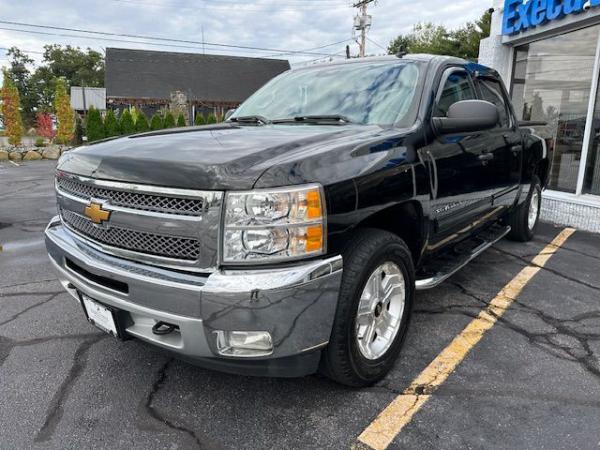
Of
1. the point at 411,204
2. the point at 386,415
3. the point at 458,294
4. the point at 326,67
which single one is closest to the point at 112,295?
the point at 386,415

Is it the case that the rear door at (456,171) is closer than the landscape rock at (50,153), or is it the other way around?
the rear door at (456,171)

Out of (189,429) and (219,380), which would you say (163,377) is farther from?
(189,429)

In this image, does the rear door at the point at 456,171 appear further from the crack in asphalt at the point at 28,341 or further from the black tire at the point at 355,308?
the crack in asphalt at the point at 28,341

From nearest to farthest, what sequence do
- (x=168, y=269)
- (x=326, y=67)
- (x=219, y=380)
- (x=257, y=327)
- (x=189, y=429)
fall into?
(x=257, y=327), (x=168, y=269), (x=189, y=429), (x=219, y=380), (x=326, y=67)

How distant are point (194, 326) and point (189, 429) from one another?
0.65 metres

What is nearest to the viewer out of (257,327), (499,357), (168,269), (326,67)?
(257,327)

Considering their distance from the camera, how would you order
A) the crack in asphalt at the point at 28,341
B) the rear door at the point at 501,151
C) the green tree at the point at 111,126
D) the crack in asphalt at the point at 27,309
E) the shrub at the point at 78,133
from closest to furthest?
the crack in asphalt at the point at 28,341 < the crack in asphalt at the point at 27,309 < the rear door at the point at 501,151 < the green tree at the point at 111,126 < the shrub at the point at 78,133

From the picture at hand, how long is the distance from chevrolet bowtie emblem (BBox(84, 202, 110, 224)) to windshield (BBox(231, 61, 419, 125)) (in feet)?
5.03

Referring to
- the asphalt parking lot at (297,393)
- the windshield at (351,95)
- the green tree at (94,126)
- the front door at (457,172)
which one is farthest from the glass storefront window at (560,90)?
the green tree at (94,126)

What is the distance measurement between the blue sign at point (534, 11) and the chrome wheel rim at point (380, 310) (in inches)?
232

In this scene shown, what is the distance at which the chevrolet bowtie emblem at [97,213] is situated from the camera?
2356 millimetres

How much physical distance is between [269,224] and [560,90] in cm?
782

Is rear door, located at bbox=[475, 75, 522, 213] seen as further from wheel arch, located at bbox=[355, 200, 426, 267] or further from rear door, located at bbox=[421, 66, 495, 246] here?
wheel arch, located at bbox=[355, 200, 426, 267]

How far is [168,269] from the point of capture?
2182 mm
